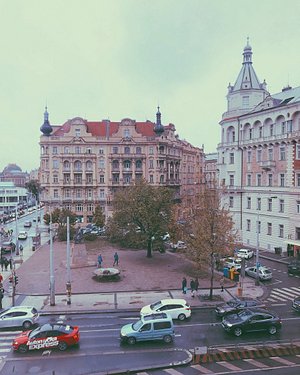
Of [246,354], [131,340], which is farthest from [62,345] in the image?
[246,354]

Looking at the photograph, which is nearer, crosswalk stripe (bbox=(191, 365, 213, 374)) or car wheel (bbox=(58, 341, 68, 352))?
crosswalk stripe (bbox=(191, 365, 213, 374))

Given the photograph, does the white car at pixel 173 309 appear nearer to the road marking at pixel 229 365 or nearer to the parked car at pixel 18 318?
the road marking at pixel 229 365

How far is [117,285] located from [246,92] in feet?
129

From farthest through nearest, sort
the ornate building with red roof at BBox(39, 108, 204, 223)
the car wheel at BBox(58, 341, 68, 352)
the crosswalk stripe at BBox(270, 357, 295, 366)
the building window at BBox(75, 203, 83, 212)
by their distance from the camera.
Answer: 1. the building window at BBox(75, 203, 83, 212)
2. the ornate building with red roof at BBox(39, 108, 204, 223)
3. the car wheel at BBox(58, 341, 68, 352)
4. the crosswalk stripe at BBox(270, 357, 295, 366)

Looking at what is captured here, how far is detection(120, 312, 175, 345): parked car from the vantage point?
21.3 meters

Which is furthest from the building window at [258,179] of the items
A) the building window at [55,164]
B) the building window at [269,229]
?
the building window at [55,164]

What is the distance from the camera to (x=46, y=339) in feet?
67.2

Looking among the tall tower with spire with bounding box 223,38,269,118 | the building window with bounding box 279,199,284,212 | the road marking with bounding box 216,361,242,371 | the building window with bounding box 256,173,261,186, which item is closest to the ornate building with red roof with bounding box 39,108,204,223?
the tall tower with spire with bounding box 223,38,269,118

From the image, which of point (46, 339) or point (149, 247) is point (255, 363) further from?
point (149, 247)

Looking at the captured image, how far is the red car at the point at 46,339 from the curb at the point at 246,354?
7.24m

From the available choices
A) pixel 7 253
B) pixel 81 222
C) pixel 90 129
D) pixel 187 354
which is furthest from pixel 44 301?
pixel 90 129

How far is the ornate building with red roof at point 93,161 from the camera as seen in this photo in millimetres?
75188

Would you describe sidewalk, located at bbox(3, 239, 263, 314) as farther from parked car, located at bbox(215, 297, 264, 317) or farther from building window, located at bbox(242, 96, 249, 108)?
building window, located at bbox(242, 96, 249, 108)

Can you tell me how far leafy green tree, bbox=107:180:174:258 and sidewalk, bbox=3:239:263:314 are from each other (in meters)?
3.73
